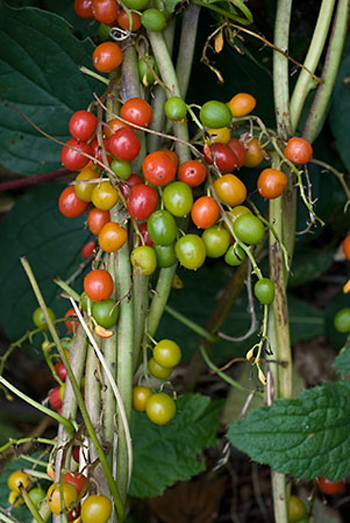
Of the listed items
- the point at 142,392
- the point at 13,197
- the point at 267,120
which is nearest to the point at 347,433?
the point at 142,392

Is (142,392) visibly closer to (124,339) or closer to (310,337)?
(124,339)

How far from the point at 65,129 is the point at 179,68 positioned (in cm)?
35

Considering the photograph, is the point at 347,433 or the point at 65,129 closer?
the point at 347,433

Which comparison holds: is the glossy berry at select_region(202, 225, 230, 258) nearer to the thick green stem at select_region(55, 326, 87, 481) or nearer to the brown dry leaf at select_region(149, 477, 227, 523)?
the thick green stem at select_region(55, 326, 87, 481)

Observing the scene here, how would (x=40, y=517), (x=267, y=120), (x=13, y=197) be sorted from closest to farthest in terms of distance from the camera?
(x=40, y=517) < (x=267, y=120) < (x=13, y=197)

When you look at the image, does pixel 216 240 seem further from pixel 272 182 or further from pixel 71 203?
pixel 71 203

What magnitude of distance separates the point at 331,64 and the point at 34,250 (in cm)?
76

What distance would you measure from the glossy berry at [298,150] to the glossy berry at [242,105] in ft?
0.25

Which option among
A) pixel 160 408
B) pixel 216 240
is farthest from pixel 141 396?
pixel 216 240

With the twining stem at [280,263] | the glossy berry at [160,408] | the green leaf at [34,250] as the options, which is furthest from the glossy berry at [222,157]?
the green leaf at [34,250]

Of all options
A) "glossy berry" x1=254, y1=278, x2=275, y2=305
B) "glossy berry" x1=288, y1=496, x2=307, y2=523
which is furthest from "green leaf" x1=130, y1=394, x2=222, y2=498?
"glossy berry" x1=254, y1=278, x2=275, y2=305

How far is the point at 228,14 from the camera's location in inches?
30.8

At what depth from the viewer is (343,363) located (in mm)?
840

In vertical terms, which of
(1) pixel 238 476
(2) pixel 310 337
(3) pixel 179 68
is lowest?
(1) pixel 238 476
